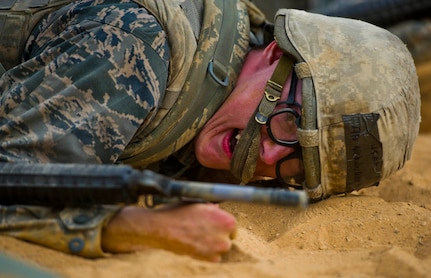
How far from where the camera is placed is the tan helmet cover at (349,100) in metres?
2.77

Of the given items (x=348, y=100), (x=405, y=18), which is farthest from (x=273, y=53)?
(x=405, y=18)

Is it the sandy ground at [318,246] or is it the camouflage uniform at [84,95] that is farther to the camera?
the camouflage uniform at [84,95]

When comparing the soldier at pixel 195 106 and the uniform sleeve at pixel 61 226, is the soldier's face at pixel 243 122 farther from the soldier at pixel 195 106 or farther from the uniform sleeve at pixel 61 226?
the uniform sleeve at pixel 61 226

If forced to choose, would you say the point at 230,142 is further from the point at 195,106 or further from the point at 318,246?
the point at 318,246

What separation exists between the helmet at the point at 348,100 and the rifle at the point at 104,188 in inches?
27.4

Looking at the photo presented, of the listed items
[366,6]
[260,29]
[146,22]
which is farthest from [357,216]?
[366,6]

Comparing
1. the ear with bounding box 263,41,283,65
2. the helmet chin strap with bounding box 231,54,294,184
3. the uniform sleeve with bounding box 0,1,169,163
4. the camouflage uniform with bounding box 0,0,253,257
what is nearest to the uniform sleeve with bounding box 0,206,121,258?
the camouflage uniform with bounding box 0,0,253,257

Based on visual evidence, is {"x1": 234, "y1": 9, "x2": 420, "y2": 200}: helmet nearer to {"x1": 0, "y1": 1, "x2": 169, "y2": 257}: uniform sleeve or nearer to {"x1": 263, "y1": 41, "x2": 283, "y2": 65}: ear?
{"x1": 263, "y1": 41, "x2": 283, "y2": 65}: ear

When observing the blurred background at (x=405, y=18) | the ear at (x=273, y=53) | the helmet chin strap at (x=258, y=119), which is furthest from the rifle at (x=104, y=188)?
the blurred background at (x=405, y=18)

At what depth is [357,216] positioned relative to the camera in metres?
2.97

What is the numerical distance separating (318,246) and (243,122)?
619 mm

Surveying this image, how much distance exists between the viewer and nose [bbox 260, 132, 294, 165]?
9.45 feet

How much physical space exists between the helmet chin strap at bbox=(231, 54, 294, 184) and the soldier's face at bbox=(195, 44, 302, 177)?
1.3 inches

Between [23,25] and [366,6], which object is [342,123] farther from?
[366,6]
